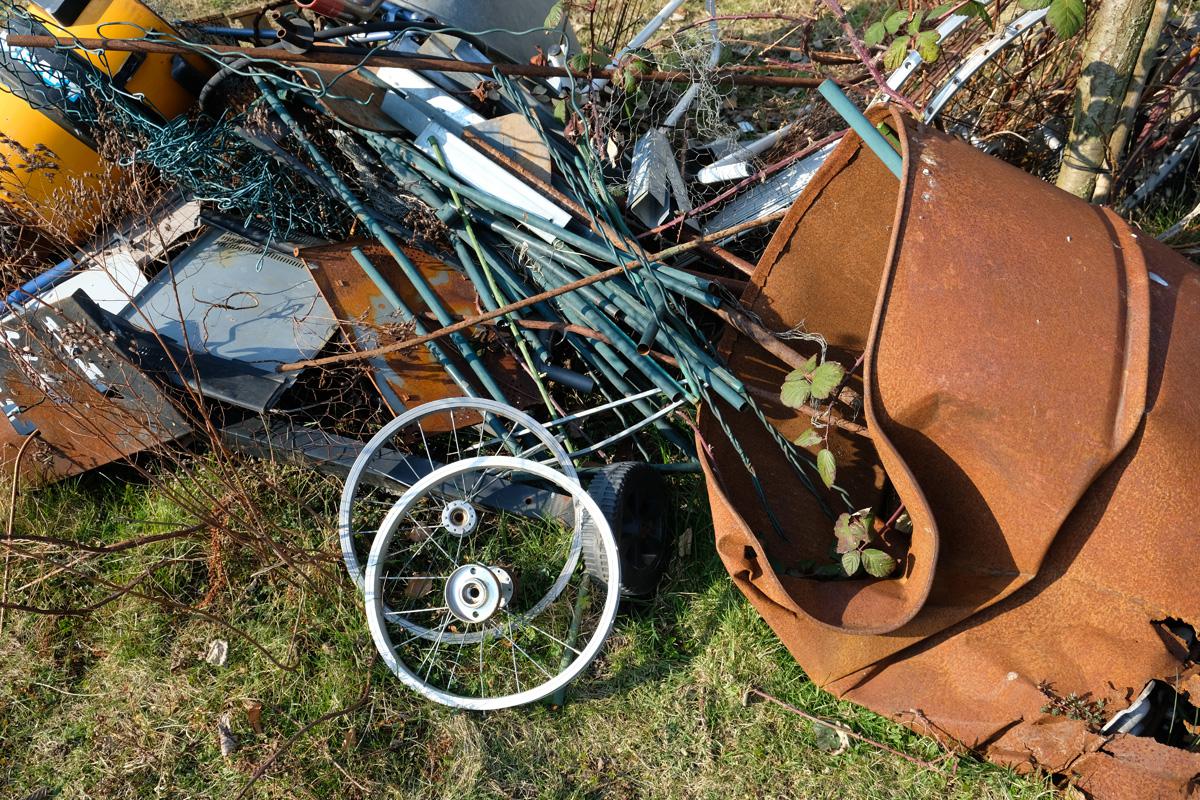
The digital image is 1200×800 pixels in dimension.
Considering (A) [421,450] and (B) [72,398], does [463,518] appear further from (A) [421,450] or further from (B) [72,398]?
(B) [72,398]

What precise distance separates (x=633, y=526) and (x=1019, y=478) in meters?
1.19

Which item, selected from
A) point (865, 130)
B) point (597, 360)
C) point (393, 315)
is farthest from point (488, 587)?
point (865, 130)

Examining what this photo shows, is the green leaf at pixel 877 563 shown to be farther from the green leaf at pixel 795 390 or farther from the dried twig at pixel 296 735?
the dried twig at pixel 296 735

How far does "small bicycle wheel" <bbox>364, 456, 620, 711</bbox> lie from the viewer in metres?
2.62

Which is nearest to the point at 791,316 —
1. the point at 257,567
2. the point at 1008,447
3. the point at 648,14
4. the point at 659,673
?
the point at 1008,447

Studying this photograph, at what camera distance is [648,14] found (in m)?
4.90

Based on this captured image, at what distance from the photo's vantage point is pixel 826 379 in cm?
225

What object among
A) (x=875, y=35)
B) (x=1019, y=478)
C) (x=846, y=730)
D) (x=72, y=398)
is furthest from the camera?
(x=72, y=398)

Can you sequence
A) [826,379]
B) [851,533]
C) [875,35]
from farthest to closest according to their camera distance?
[875,35] < [851,533] < [826,379]

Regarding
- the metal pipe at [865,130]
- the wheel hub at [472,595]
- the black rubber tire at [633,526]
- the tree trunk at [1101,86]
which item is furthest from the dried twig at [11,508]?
the tree trunk at [1101,86]

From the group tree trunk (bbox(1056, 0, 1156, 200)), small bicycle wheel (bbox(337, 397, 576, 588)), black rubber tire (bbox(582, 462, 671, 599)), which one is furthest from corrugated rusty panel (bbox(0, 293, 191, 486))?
tree trunk (bbox(1056, 0, 1156, 200))

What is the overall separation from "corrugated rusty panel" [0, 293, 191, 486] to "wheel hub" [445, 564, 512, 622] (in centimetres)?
108

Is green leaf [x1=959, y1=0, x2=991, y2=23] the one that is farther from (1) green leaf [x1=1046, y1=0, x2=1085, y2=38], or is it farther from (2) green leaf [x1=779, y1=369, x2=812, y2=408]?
(2) green leaf [x1=779, y1=369, x2=812, y2=408]

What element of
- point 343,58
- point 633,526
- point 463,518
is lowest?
point 633,526
